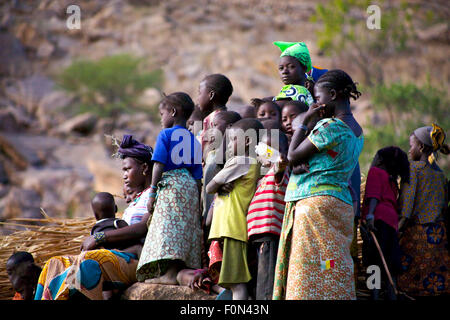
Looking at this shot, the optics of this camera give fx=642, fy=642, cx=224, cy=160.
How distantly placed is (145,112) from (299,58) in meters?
25.0

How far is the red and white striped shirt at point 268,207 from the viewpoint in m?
4.25

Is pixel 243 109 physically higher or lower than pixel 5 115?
lower

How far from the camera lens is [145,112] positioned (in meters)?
30.4

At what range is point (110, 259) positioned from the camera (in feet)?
15.2

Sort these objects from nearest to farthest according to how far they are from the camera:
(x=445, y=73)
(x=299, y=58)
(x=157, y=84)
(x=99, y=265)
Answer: (x=99, y=265), (x=299, y=58), (x=445, y=73), (x=157, y=84)

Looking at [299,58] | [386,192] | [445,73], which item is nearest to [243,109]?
[299,58]

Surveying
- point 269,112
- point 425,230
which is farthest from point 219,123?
point 425,230

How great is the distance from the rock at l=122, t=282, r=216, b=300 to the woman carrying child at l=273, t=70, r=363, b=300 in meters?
0.67

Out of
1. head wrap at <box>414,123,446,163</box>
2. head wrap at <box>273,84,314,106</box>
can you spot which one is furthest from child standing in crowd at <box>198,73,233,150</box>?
head wrap at <box>414,123,446,163</box>

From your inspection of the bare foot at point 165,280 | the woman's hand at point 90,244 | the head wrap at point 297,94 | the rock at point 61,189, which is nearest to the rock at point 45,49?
the rock at point 61,189

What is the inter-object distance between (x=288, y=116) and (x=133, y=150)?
50.5 inches

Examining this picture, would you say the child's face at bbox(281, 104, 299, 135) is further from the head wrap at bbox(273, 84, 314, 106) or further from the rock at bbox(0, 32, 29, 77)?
the rock at bbox(0, 32, 29, 77)

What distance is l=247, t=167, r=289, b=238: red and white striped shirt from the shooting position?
425 cm
